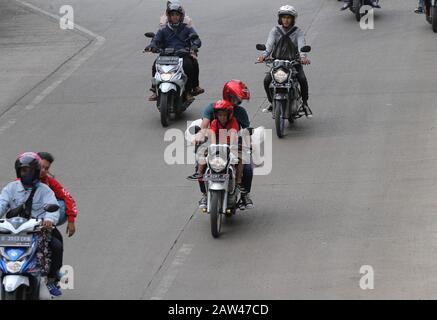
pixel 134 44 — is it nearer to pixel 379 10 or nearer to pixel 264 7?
pixel 264 7

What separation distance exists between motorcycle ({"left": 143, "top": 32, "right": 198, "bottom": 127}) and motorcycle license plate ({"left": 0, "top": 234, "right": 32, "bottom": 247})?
8628 mm

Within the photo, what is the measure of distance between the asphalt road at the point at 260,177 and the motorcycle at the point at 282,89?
375 millimetres

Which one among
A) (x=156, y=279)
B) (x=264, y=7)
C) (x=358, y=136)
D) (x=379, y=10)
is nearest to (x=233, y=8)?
(x=264, y=7)

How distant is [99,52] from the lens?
27078 millimetres

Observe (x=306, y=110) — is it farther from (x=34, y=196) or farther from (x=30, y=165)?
(x=30, y=165)

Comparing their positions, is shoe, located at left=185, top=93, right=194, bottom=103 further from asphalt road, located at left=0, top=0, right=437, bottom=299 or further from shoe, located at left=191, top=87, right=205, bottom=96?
asphalt road, located at left=0, top=0, right=437, bottom=299

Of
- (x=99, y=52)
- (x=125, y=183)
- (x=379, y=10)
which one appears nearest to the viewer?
(x=125, y=183)

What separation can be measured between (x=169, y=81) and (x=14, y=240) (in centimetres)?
885

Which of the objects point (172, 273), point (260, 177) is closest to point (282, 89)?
point (260, 177)

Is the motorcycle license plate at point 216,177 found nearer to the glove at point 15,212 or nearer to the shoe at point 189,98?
the glove at point 15,212

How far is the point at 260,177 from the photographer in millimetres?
17719

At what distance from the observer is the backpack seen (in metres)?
20.0

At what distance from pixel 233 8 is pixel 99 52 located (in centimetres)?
465

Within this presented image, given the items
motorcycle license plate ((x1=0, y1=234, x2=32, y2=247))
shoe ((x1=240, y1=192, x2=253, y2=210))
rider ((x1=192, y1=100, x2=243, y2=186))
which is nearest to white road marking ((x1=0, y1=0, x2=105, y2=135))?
rider ((x1=192, y1=100, x2=243, y2=186))
